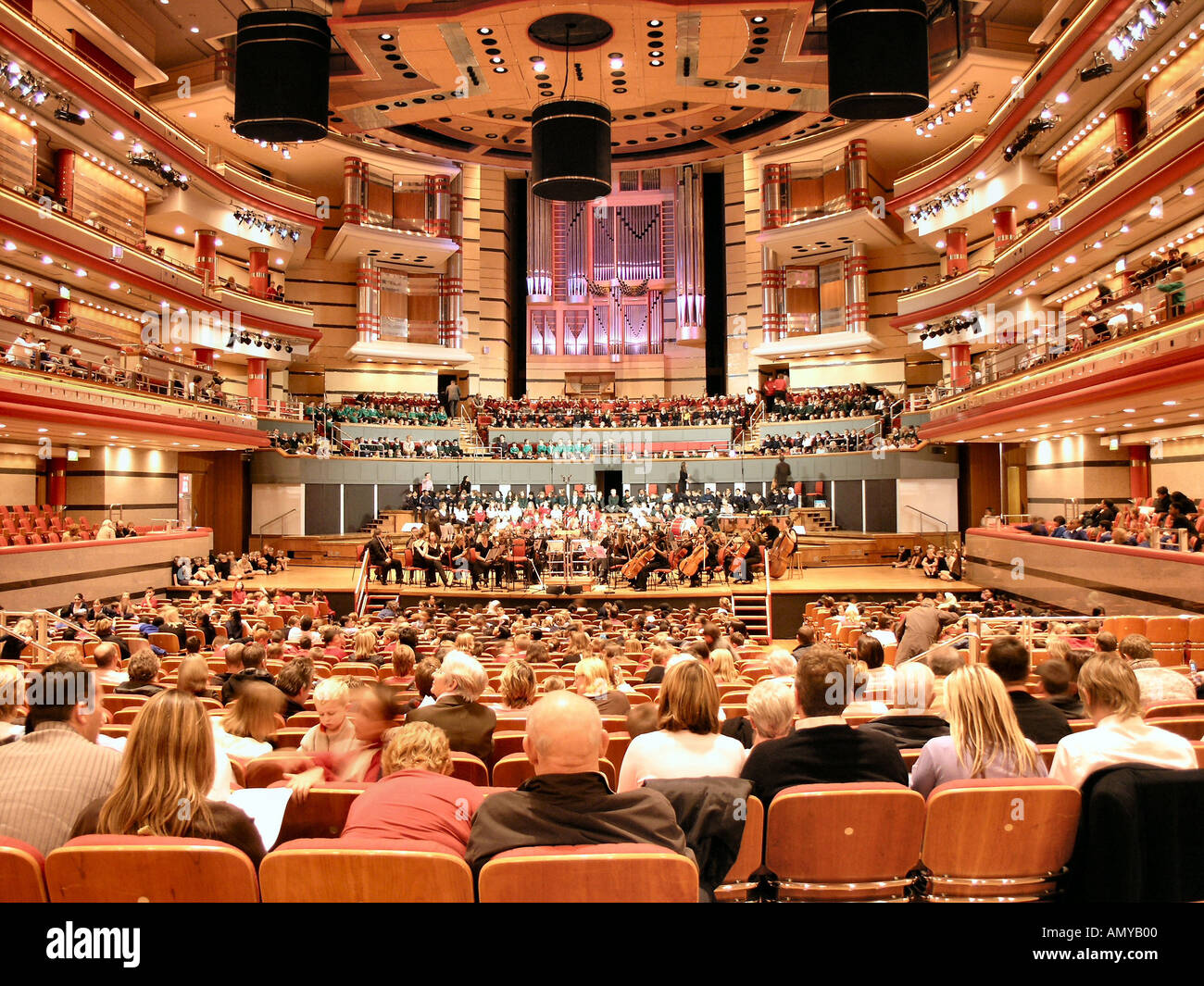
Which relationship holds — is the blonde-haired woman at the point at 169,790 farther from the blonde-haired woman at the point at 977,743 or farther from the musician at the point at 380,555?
the musician at the point at 380,555

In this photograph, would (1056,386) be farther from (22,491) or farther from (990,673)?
(22,491)

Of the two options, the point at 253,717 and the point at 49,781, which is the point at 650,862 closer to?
the point at 49,781

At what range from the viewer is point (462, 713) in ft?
11.9

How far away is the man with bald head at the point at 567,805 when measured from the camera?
212 centimetres

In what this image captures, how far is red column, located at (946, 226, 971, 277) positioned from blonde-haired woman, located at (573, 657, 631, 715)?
2173cm

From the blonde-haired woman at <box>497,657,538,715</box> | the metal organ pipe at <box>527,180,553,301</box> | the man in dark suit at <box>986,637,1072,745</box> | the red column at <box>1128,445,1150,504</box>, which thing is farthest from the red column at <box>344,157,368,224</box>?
the man in dark suit at <box>986,637,1072,745</box>

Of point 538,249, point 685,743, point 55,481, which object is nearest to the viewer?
point 685,743

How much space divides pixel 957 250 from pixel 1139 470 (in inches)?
342

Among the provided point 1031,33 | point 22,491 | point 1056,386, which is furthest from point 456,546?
point 1031,33

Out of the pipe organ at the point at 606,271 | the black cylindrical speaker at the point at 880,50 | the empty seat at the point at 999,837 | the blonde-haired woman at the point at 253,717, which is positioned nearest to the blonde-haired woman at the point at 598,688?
the blonde-haired woman at the point at 253,717

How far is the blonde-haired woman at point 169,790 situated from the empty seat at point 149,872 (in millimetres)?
135

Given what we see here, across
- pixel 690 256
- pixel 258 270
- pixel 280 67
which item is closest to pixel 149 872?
pixel 280 67

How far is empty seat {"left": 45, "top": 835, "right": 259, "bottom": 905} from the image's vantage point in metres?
2.00

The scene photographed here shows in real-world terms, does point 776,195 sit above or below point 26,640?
above
